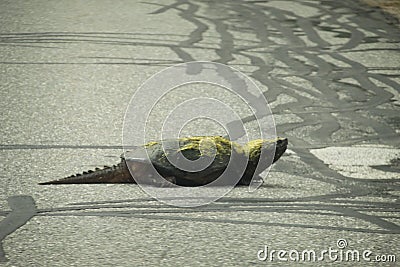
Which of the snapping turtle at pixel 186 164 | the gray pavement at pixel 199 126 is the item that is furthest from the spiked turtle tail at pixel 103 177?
the gray pavement at pixel 199 126

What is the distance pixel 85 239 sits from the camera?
14.9ft

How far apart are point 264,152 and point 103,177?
0.92 metres

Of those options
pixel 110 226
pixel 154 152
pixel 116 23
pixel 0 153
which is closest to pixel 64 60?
pixel 116 23

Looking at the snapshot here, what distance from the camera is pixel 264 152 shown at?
18.5 feet

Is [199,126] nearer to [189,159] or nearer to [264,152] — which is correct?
[264,152]

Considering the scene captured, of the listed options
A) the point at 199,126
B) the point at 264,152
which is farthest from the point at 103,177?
the point at 199,126

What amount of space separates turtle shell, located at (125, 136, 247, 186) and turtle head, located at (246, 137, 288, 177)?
7 cm

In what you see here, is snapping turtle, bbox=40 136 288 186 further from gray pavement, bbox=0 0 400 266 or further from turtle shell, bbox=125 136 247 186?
gray pavement, bbox=0 0 400 266

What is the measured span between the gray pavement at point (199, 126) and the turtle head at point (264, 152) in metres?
0.13

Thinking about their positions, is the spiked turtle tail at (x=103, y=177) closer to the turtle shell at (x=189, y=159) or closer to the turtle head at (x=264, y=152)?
the turtle shell at (x=189, y=159)

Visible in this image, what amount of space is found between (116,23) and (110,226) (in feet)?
20.2

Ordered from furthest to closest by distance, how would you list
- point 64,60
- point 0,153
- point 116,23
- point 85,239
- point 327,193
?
point 116,23 < point 64,60 < point 0,153 < point 327,193 < point 85,239

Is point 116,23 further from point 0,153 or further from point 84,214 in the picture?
point 84,214

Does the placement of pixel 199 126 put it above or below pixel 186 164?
below
